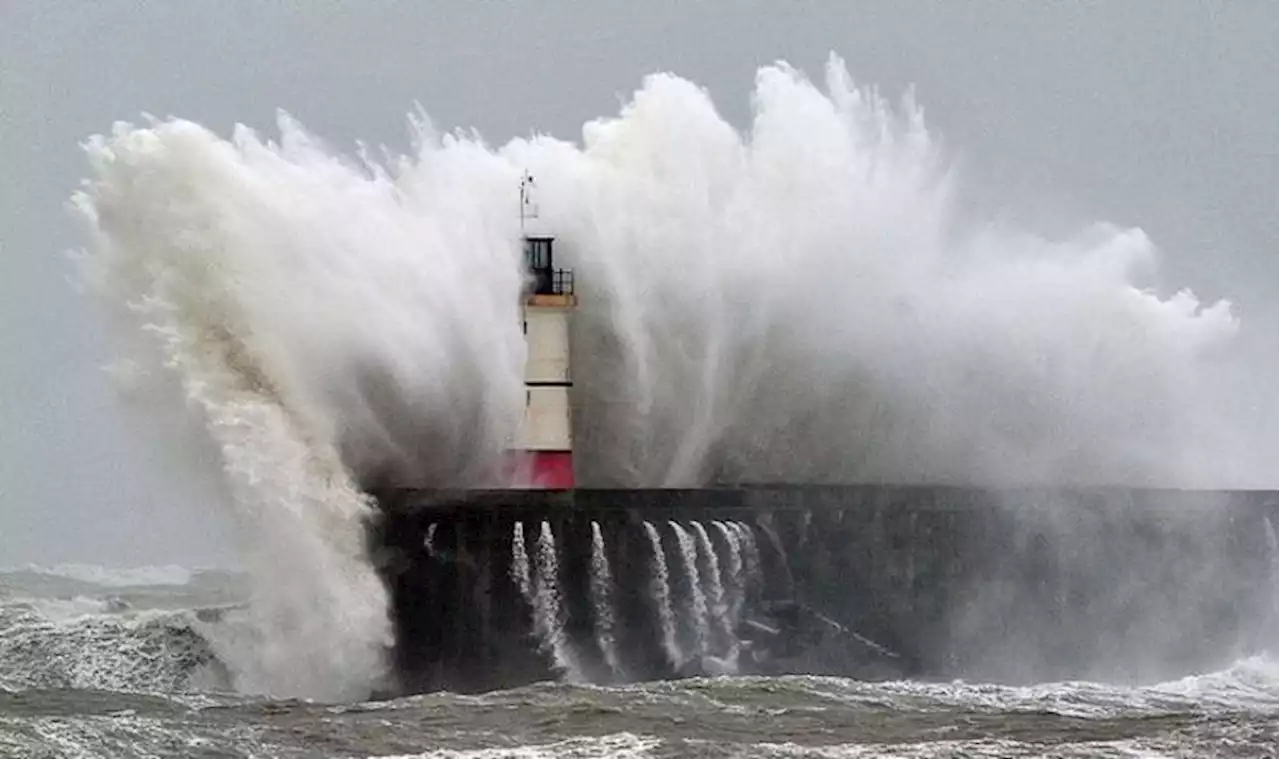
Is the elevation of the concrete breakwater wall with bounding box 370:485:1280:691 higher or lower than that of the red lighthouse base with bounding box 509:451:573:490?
lower

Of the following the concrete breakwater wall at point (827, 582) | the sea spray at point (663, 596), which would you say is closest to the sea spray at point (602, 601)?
the concrete breakwater wall at point (827, 582)

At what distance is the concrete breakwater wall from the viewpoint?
81.4 ft

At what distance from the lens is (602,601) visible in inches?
997

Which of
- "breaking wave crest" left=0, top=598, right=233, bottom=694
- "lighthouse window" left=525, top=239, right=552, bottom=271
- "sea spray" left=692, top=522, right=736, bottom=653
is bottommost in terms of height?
"breaking wave crest" left=0, top=598, right=233, bottom=694

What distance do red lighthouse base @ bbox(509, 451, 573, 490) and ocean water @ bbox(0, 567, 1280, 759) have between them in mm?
4370

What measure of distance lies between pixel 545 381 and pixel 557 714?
841cm

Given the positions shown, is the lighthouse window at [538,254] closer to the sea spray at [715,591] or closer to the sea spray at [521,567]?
the sea spray at [715,591]

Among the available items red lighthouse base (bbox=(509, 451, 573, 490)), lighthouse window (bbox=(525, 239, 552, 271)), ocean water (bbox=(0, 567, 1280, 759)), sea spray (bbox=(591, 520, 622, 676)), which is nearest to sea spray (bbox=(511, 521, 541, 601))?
sea spray (bbox=(591, 520, 622, 676))

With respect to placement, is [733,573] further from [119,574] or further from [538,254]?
[119,574]

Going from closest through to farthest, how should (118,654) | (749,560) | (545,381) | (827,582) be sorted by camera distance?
(118,654), (749,560), (827,582), (545,381)

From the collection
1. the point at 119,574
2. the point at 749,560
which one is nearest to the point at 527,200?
the point at 749,560

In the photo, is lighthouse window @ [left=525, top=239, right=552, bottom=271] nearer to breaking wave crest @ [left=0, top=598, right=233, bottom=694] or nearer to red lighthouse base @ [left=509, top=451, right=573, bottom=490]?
red lighthouse base @ [left=509, top=451, right=573, bottom=490]

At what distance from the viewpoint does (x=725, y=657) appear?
26062mm

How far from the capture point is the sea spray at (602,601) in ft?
82.4
